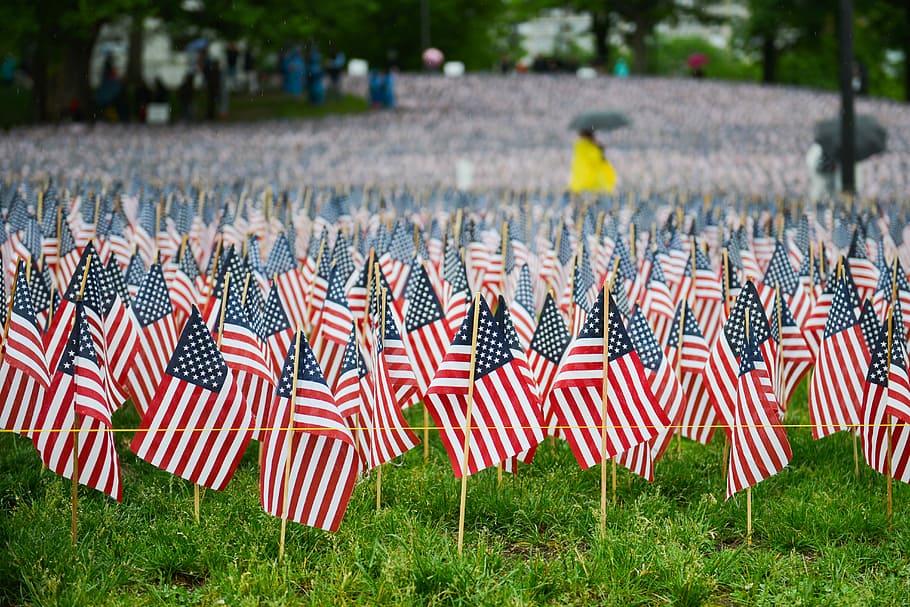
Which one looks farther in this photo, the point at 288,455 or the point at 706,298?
the point at 706,298

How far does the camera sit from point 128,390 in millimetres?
9172

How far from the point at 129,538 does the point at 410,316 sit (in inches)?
103

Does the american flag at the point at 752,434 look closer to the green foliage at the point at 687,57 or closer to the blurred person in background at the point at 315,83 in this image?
the blurred person in background at the point at 315,83

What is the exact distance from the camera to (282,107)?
43.6m

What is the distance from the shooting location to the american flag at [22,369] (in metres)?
7.50

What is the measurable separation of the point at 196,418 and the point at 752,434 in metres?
3.17

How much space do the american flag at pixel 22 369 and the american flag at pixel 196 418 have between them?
0.78 metres

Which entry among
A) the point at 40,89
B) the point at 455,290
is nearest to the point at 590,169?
the point at 455,290

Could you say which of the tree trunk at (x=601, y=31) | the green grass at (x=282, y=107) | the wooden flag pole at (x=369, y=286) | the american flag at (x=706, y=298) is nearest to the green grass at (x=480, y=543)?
the wooden flag pole at (x=369, y=286)

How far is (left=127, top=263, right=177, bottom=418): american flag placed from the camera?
29.9 ft

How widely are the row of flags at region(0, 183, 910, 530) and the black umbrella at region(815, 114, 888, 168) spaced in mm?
10198

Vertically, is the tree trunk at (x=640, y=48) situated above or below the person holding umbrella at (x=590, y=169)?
above

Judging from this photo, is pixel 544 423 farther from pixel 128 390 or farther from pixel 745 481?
pixel 128 390

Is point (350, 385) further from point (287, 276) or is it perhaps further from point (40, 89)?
point (40, 89)
